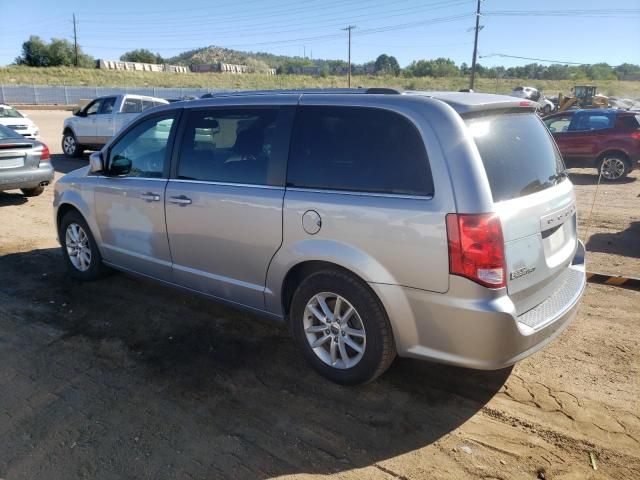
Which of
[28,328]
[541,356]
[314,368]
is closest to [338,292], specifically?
[314,368]

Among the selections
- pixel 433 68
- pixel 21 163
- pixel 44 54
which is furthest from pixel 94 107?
pixel 433 68

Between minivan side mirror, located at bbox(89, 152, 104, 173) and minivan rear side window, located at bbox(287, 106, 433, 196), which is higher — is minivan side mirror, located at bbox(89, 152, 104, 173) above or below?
below

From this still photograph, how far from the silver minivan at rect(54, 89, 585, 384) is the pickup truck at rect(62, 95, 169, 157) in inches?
429

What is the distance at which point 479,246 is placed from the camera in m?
2.74

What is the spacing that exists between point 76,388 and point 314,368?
1616mm

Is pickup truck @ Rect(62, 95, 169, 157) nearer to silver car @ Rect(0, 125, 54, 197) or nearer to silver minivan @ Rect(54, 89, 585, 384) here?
silver car @ Rect(0, 125, 54, 197)

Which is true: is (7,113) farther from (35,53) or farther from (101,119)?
(35,53)

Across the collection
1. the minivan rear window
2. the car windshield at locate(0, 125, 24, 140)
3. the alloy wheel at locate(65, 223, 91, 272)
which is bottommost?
the alloy wheel at locate(65, 223, 91, 272)

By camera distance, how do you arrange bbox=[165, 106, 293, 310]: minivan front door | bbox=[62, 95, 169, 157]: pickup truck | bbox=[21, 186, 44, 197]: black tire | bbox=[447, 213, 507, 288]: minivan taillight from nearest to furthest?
1. bbox=[447, 213, 507, 288]: minivan taillight
2. bbox=[165, 106, 293, 310]: minivan front door
3. bbox=[21, 186, 44, 197]: black tire
4. bbox=[62, 95, 169, 157]: pickup truck

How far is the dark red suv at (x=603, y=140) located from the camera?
478 inches

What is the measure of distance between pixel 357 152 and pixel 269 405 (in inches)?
67.3

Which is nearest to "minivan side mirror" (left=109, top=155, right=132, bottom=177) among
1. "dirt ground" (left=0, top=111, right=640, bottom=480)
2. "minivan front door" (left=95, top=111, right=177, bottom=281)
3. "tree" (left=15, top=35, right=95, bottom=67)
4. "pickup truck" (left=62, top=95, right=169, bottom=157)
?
"minivan front door" (left=95, top=111, right=177, bottom=281)

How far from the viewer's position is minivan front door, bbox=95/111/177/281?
4.35m

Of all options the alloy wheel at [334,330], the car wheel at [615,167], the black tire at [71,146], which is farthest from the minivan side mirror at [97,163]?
the car wheel at [615,167]
